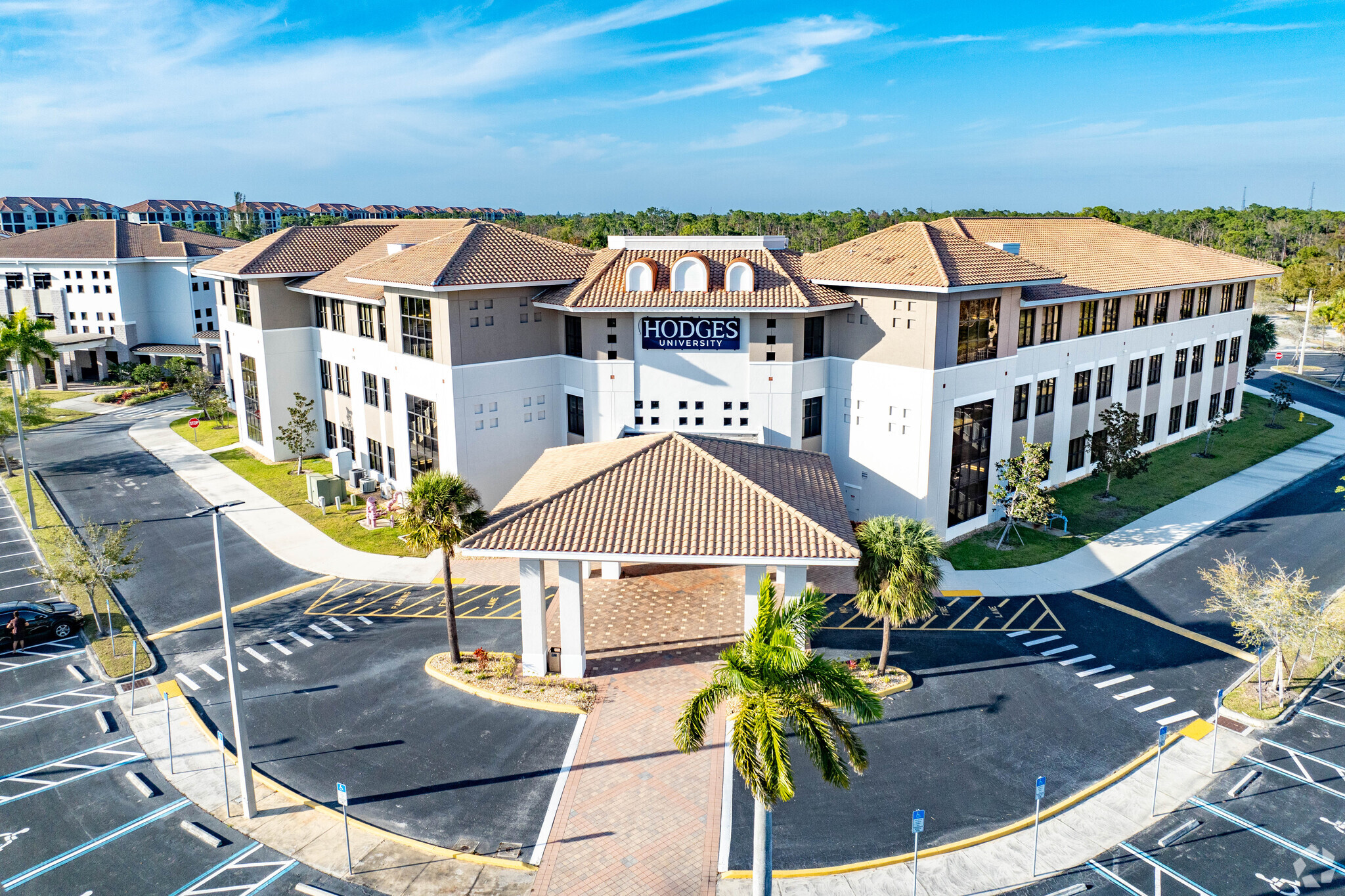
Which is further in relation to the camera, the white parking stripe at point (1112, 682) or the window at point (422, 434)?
the window at point (422, 434)

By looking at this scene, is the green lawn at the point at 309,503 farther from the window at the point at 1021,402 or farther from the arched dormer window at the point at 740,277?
the window at the point at 1021,402

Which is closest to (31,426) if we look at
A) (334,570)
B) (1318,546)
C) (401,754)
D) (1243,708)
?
(334,570)

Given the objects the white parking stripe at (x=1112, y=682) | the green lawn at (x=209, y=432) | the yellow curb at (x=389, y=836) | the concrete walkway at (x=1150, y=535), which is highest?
the green lawn at (x=209, y=432)

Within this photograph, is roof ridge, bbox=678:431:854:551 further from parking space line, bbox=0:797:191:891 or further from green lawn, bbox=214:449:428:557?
parking space line, bbox=0:797:191:891

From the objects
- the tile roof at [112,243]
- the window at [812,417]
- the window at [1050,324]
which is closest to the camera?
the window at [812,417]

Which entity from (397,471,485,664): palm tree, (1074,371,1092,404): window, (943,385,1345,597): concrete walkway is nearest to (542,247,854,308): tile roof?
(943,385,1345,597): concrete walkway

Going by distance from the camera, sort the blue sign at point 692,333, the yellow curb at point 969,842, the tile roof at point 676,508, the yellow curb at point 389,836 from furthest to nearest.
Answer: the blue sign at point 692,333 < the tile roof at point 676,508 < the yellow curb at point 389,836 < the yellow curb at point 969,842

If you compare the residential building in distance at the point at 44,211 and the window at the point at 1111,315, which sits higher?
the residential building in distance at the point at 44,211

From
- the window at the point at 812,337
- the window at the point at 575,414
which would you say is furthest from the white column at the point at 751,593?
the window at the point at 575,414
